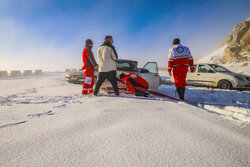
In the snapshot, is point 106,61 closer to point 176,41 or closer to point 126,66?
point 126,66

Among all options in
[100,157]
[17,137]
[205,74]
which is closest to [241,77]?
[205,74]

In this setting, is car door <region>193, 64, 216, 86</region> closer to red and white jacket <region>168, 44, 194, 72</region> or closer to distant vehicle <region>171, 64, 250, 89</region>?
distant vehicle <region>171, 64, 250, 89</region>

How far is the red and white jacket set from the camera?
11.5 feet

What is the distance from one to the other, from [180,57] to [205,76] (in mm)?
4999

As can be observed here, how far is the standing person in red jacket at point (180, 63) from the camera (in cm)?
351

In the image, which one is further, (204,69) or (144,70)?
(204,69)

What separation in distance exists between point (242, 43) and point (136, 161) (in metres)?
47.9

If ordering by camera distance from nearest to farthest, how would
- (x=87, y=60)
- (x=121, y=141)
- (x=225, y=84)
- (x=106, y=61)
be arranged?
(x=121, y=141)
(x=106, y=61)
(x=87, y=60)
(x=225, y=84)

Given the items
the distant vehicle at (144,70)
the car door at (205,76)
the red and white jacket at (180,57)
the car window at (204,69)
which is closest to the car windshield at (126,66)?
the distant vehicle at (144,70)

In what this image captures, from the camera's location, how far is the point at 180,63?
3.52m

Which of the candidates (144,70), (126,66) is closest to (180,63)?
(144,70)

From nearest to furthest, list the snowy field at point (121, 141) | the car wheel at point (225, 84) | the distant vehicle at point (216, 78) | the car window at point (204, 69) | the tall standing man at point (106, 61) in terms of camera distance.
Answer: the snowy field at point (121, 141) → the tall standing man at point (106, 61) → the distant vehicle at point (216, 78) → the car wheel at point (225, 84) → the car window at point (204, 69)

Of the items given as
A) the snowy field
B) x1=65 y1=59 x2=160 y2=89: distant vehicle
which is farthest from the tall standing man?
the snowy field

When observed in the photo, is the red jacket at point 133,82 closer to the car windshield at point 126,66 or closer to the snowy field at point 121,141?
the car windshield at point 126,66
